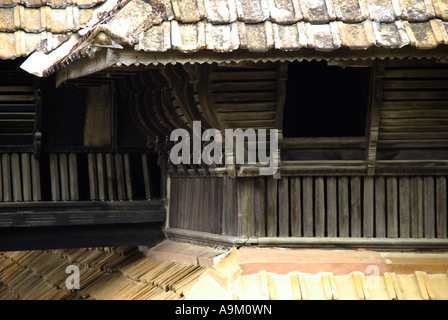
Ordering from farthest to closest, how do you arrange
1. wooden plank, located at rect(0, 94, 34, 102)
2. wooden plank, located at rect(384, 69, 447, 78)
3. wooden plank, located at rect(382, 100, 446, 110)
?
1. wooden plank, located at rect(0, 94, 34, 102)
2. wooden plank, located at rect(382, 100, 446, 110)
3. wooden plank, located at rect(384, 69, 447, 78)

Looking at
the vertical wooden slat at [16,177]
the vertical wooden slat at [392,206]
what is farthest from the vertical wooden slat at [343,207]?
the vertical wooden slat at [16,177]

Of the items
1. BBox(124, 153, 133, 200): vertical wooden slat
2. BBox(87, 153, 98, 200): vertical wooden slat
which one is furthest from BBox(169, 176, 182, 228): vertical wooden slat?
BBox(87, 153, 98, 200): vertical wooden slat

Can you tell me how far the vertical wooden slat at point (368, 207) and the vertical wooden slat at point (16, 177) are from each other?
337 cm

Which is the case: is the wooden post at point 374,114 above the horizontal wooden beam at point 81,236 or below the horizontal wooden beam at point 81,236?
above

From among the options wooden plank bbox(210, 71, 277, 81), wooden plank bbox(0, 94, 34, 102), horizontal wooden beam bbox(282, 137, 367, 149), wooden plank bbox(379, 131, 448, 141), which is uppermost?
wooden plank bbox(210, 71, 277, 81)

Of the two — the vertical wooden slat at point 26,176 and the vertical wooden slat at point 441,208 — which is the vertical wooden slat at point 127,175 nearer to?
the vertical wooden slat at point 26,176

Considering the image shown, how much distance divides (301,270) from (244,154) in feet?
3.45

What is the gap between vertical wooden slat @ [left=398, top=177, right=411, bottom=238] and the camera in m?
6.61

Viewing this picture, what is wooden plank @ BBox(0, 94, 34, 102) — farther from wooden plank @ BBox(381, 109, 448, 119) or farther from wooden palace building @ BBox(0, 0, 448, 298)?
wooden plank @ BBox(381, 109, 448, 119)

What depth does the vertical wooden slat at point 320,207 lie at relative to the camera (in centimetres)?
656

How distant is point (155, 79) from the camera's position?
6859mm

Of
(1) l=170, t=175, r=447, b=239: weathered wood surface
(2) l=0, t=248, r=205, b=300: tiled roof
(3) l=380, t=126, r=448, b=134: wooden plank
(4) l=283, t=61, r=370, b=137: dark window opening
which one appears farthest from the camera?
(4) l=283, t=61, r=370, b=137: dark window opening

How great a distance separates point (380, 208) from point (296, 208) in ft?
2.36

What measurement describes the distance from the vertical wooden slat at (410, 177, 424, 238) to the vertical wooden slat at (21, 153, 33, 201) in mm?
3679
